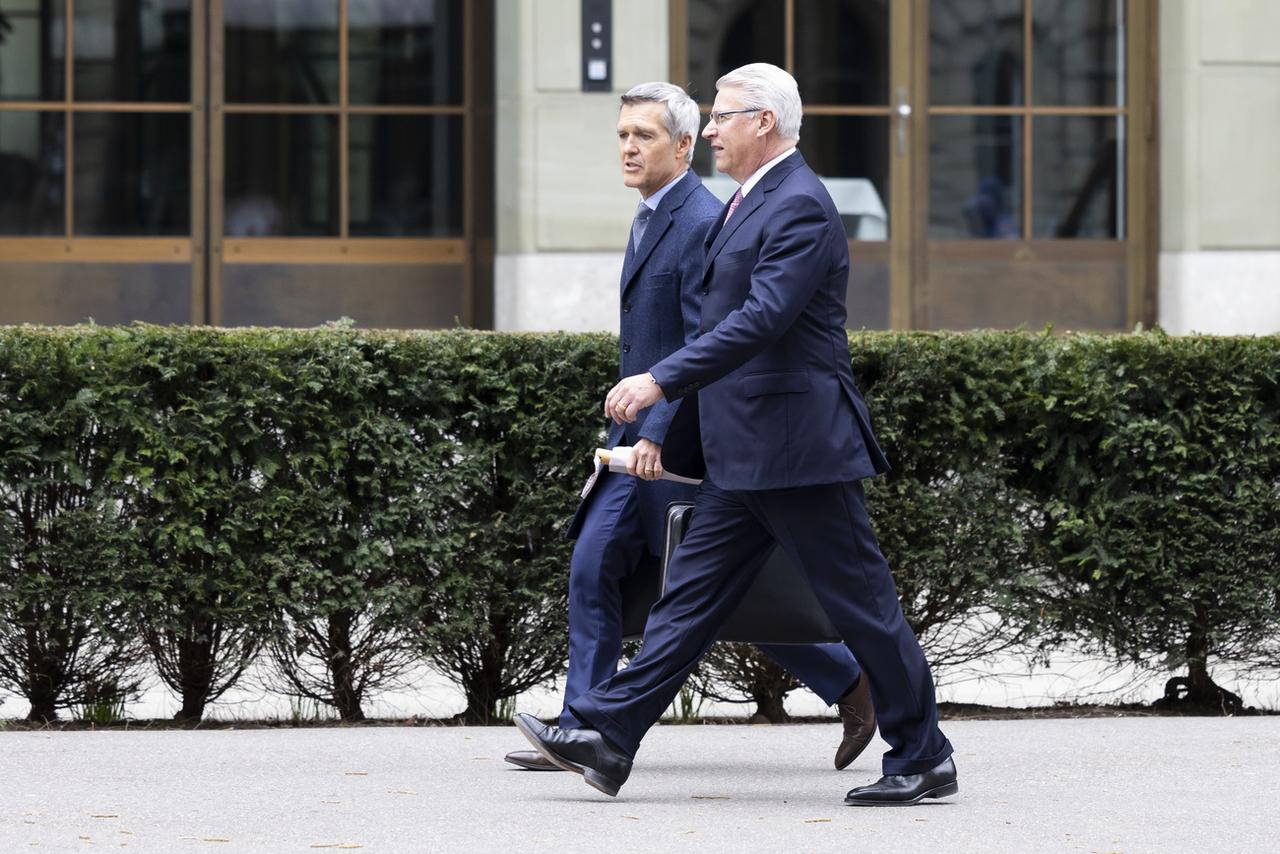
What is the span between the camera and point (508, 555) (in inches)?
263

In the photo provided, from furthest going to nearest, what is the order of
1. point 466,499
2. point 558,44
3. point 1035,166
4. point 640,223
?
point 1035,166, point 558,44, point 466,499, point 640,223

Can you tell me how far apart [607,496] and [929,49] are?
804 centimetres

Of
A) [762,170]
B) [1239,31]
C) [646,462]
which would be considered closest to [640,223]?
[762,170]

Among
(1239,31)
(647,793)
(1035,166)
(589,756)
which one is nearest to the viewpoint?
(589,756)

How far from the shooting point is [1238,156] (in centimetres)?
1288

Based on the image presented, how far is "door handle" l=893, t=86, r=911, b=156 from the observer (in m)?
13.0

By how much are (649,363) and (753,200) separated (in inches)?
23.9

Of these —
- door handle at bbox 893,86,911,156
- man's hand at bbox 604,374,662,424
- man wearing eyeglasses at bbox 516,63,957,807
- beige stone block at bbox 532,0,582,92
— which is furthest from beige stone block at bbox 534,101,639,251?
man's hand at bbox 604,374,662,424

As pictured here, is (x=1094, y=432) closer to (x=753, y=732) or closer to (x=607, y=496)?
(x=753, y=732)

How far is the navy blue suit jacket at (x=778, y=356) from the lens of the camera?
502cm

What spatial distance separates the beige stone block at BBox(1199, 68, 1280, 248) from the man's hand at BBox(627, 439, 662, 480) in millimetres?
8483

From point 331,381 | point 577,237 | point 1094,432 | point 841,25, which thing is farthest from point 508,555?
point 841,25

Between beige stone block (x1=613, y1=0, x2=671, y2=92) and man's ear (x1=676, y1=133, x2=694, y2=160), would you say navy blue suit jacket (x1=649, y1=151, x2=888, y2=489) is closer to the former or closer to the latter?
man's ear (x1=676, y1=133, x2=694, y2=160)

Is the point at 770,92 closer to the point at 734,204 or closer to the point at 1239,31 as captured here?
the point at 734,204
